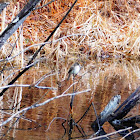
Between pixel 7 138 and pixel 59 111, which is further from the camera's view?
pixel 59 111

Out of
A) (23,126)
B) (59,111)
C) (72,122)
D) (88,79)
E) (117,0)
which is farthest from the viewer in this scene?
(117,0)

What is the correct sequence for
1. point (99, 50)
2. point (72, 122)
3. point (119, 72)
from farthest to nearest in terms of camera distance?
point (99, 50)
point (119, 72)
point (72, 122)

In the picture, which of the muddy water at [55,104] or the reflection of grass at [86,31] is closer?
the muddy water at [55,104]

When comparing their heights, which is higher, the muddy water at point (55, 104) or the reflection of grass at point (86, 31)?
the reflection of grass at point (86, 31)

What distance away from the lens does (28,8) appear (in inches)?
74.9

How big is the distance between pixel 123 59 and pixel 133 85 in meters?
3.87

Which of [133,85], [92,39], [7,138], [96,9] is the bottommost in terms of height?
[7,138]

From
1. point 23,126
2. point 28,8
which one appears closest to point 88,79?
point 23,126

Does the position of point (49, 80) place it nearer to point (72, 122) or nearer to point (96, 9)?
point (72, 122)

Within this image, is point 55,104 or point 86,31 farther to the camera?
point 86,31

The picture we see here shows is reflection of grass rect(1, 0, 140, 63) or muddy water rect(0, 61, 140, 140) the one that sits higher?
reflection of grass rect(1, 0, 140, 63)

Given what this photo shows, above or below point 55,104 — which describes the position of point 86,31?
above

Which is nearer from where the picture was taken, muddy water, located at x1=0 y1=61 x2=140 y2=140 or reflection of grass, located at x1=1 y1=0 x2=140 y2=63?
muddy water, located at x1=0 y1=61 x2=140 y2=140

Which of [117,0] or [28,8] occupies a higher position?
[117,0]
